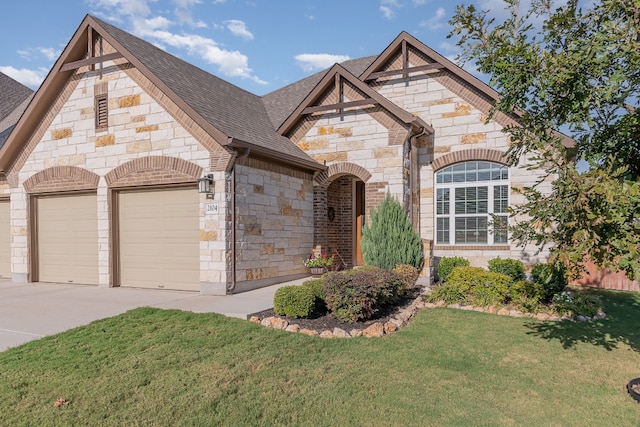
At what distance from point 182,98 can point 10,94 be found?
1557 cm

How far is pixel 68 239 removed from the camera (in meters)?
12.4

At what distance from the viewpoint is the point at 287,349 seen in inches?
235

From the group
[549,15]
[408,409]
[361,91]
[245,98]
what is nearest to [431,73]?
[361,91]

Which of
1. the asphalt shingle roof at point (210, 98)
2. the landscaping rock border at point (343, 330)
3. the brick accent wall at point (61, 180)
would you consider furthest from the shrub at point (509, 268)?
the brick accent wall at point (61, 180)

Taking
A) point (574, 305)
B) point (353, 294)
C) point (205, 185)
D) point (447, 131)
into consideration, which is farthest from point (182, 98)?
point (574, 305)

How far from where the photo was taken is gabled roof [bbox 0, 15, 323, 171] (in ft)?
33.9

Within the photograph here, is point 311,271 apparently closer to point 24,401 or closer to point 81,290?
point 81,290

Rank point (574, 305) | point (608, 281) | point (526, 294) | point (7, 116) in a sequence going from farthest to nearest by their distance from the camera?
point (7, 116) → point (608, 281) → point (526, 294) → point (574, 305)

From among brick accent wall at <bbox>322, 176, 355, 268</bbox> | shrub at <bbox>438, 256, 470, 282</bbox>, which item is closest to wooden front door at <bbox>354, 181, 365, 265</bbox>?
brick accent wall at <bbox>322, 176, 355, 268</bbox>

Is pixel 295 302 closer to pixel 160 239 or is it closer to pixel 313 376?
pixel 313 376

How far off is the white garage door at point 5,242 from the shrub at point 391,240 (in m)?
11.4

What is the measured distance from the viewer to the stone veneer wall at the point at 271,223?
10.2 meters

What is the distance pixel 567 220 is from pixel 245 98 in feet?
42.4

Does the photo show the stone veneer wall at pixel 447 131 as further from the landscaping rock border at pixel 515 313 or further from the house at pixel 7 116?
the house at pixel 7 116
